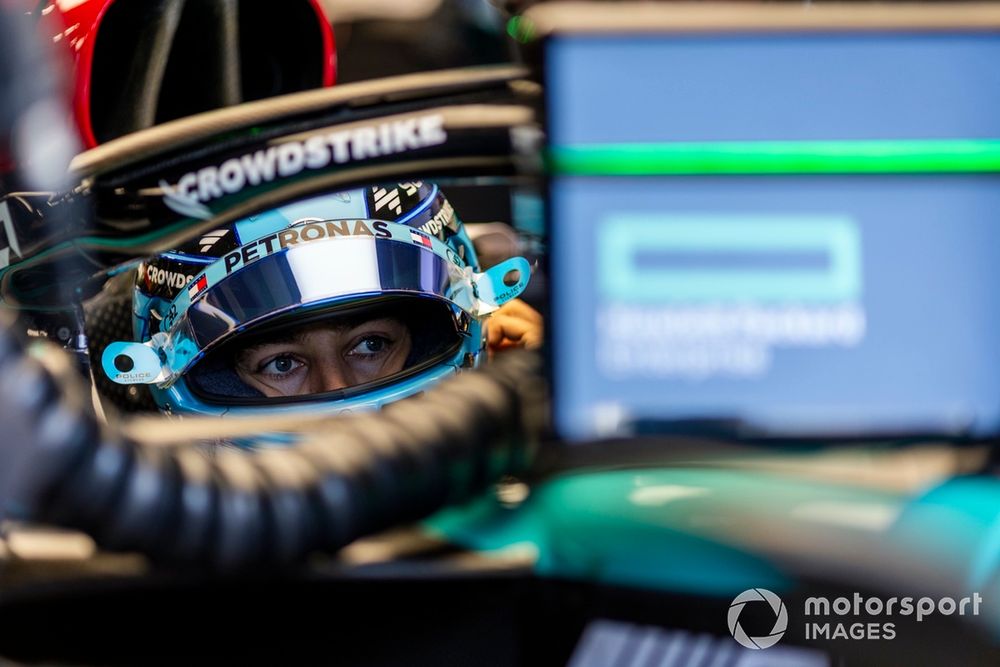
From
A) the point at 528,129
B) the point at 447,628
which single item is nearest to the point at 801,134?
the point at 528,129

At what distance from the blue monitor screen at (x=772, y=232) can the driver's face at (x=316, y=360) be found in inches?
36.4

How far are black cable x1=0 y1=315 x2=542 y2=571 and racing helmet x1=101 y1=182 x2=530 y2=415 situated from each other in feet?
1.72

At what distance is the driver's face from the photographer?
162 centimetres

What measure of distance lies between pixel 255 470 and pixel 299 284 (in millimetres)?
Answer: 713

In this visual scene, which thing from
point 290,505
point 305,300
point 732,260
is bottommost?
point 305,300

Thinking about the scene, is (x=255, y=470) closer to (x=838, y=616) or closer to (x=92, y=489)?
(x=92, y=489)

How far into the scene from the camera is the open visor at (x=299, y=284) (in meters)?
1.42

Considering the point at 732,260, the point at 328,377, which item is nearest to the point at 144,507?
the point at 732,260

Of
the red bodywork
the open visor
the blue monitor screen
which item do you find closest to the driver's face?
the open visor

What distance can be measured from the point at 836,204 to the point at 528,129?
0.71 ft

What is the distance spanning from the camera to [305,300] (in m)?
1.42

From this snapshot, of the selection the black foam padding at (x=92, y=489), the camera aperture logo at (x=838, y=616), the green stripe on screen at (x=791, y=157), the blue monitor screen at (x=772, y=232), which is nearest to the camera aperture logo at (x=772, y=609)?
the camera aperture logo at (x=838, y=616)

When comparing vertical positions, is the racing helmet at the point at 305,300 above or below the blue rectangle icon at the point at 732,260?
below

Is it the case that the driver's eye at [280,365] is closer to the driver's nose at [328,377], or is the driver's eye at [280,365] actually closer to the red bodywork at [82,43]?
the driver's nose at [328,377]
